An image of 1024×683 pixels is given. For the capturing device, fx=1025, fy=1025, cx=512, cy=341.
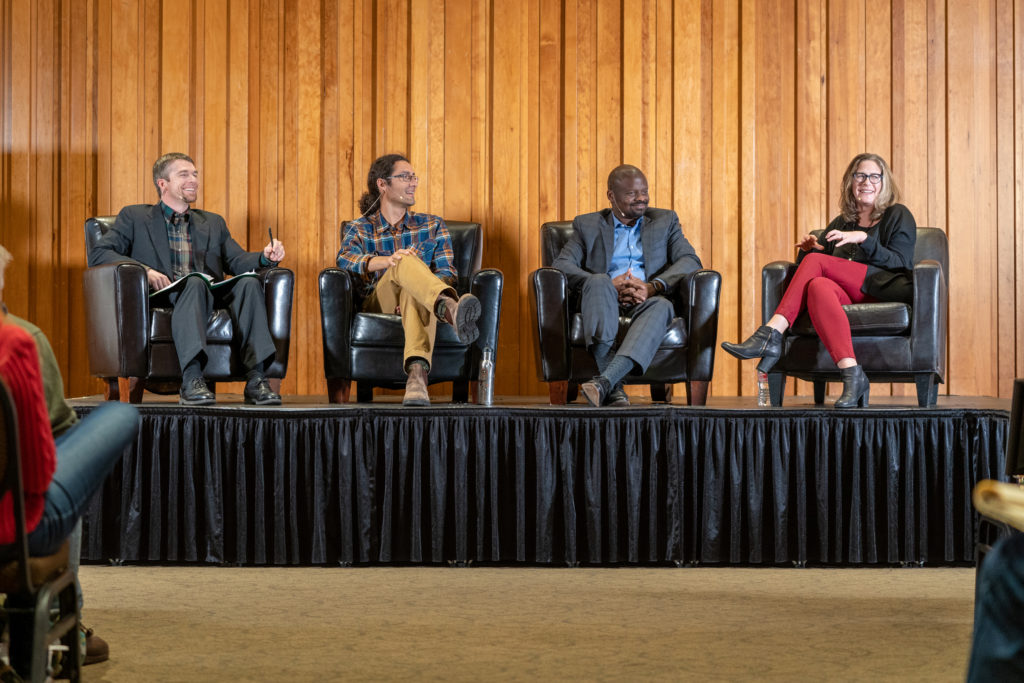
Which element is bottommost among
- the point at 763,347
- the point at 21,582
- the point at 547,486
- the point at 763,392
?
the point at 547,486

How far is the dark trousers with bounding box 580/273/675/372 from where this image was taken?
382 centimetres

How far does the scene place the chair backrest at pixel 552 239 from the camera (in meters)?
4.59

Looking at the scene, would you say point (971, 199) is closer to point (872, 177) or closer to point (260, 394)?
point (872, 177)

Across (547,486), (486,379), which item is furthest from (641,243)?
(547,486)

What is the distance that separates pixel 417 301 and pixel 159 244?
4.06ft

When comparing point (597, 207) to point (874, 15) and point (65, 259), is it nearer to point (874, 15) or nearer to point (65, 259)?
point (874, 15)

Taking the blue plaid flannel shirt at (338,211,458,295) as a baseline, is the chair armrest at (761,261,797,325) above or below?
below

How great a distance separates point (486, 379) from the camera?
152 inches

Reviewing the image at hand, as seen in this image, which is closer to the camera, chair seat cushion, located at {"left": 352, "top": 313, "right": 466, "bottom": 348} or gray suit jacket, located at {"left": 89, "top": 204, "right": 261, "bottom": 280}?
chair seat cushion, located at {"left": 352, "top": 313, "right": 466, "bottom": 348}

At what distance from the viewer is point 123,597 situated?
9.34 feet

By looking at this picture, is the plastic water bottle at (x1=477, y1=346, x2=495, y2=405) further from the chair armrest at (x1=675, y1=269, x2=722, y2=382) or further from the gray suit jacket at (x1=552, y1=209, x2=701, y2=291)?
the chair armrest at (x1=675, y1=269, x2=722, y2=382)

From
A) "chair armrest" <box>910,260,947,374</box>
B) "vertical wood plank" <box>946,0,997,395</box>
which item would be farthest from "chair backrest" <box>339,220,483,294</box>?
"vertical wood plank" <box>946,0,997,395</box>

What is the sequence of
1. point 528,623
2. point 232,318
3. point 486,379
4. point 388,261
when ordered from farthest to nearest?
1. point 388,261
2. point 232,318
3. point 486,379
4. point 528,623

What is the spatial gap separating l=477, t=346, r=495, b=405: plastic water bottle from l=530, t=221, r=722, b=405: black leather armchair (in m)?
0.23
